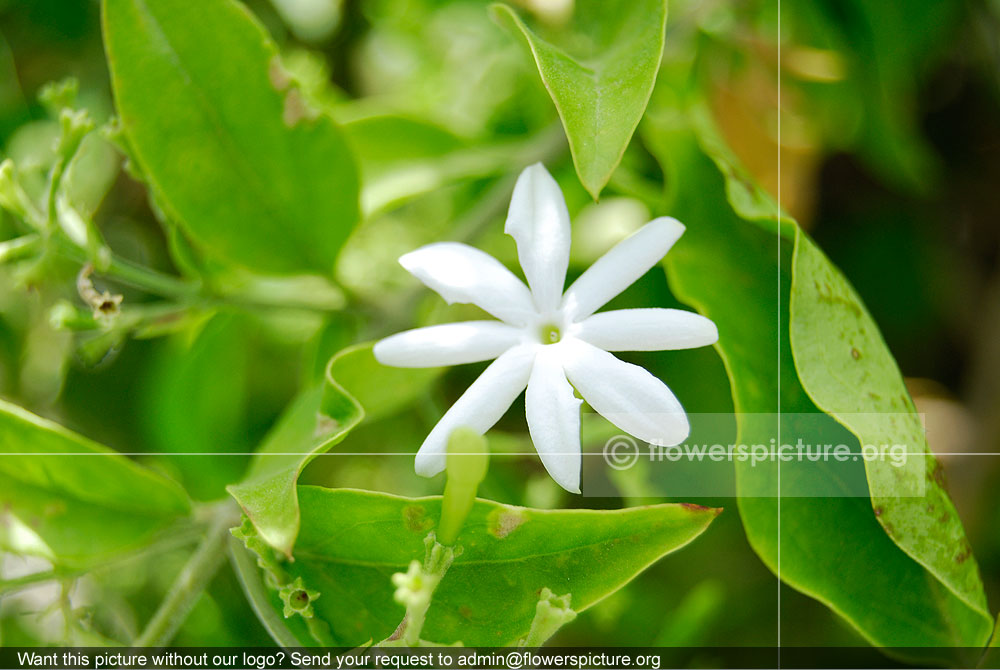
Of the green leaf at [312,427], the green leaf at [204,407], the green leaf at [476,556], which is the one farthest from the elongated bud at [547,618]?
the green leaf at [204,407]

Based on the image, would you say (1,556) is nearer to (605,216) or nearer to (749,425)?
(749,425)

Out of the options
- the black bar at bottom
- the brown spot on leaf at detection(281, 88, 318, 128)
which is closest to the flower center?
the black bar at bottom

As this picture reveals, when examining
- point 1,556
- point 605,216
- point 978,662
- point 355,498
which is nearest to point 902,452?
point 978,662

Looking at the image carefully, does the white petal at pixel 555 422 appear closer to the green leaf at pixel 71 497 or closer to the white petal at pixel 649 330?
the white petal at pixel 649 330

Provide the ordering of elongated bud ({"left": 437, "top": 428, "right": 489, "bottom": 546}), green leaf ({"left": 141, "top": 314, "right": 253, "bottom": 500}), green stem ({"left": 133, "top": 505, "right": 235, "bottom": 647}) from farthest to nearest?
1. green leaf ({"left": 141, "top": 314, "right": 253, "bottom": 500})
2. green stem ({"left": 133, "top": 505, "right": 235, "bottom": 647})
3. elongated bud ({"left": 437, "top": 428, "right": 489, "bottom": 546})

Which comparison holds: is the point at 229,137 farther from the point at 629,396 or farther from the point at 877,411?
the point at 877,411

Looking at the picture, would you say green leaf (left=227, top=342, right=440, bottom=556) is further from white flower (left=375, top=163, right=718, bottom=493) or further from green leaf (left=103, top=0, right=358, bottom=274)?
green leaf (left=103, top=0, right=358, bottom=274)
